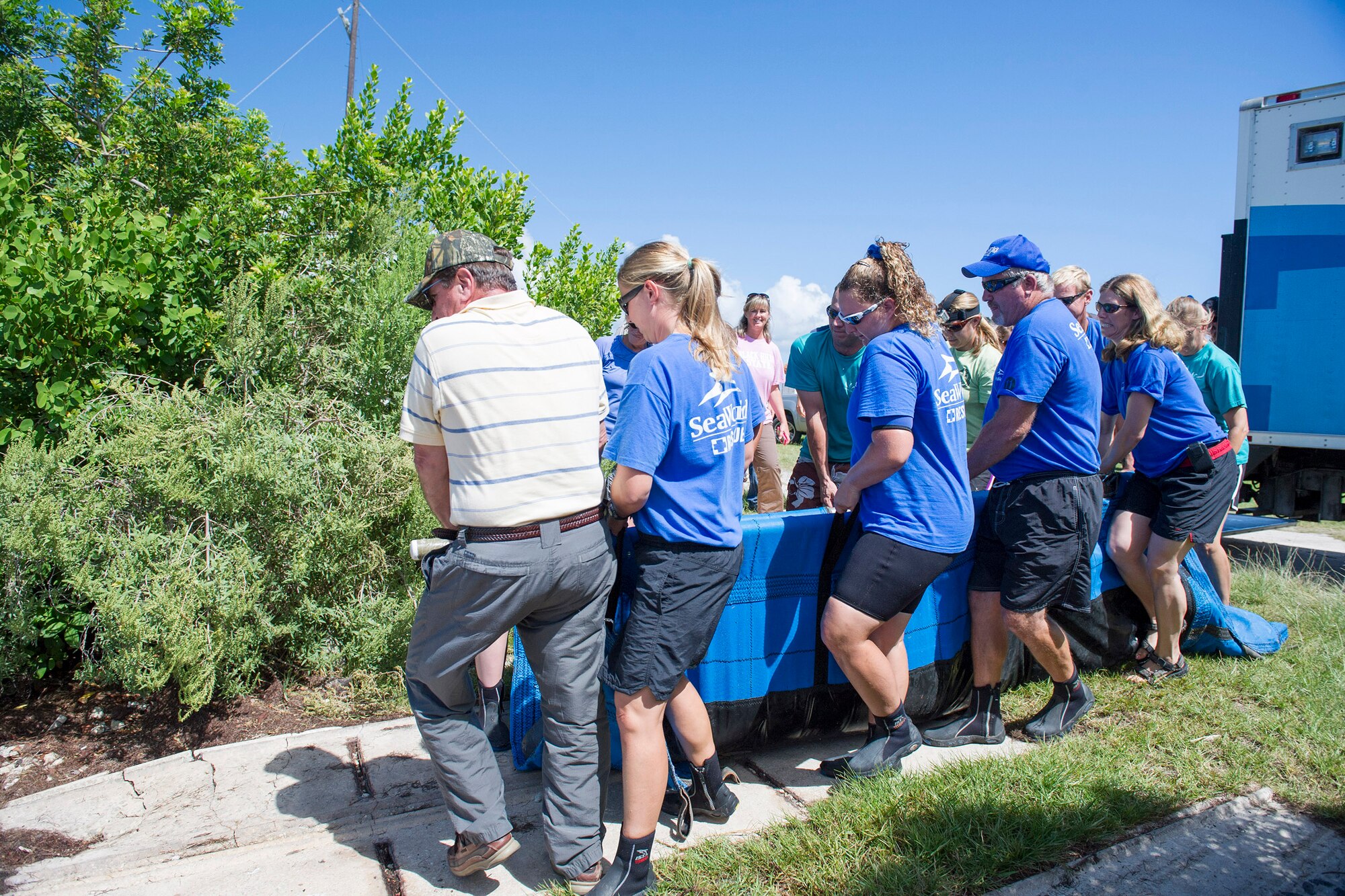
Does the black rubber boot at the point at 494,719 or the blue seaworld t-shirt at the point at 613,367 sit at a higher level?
the blue seaworld t-shirt at the point at 613,367

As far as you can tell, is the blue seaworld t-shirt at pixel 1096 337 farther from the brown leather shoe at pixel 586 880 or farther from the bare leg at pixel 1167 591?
the brown leather shoe at pixel 586 880

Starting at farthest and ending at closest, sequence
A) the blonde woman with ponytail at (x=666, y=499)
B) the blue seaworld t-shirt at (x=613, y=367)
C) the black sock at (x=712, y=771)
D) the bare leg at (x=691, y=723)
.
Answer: the blue seaworld t-shirt at (x=613, y=367) → the black sock at (x=712, y=771) → the bare leg at (x=691, y=723) → the blonde woman with ponytail at (x=666, y=499)

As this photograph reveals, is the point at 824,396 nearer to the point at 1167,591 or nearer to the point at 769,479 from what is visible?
the point at 769,479

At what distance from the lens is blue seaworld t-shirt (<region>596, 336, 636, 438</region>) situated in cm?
432

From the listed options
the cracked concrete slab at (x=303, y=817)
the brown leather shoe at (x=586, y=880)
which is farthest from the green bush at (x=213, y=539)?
the brown leather shoe at (x=586, y=880)

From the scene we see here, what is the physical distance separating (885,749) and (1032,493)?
3.72ft

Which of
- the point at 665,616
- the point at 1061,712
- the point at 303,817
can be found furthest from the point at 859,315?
the point at 303,817

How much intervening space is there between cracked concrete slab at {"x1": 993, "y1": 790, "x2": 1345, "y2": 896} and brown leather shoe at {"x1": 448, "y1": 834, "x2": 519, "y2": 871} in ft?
4.65

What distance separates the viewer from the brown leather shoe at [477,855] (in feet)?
8.04

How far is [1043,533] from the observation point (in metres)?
3.28

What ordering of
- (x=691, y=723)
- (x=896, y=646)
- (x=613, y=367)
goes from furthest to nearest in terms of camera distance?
(x=613, y=367) → (x=896, y=646) → (x=691, y=723)

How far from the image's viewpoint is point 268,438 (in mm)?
3670

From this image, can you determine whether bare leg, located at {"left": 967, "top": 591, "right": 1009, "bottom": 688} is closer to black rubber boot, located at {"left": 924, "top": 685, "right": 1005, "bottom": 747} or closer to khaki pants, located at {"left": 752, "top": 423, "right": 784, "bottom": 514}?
black rubber boot, located at {"left": 924, "top": 685, "right": 1005, "bottom": 747}

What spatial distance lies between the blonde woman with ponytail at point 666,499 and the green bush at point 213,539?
1.75m
